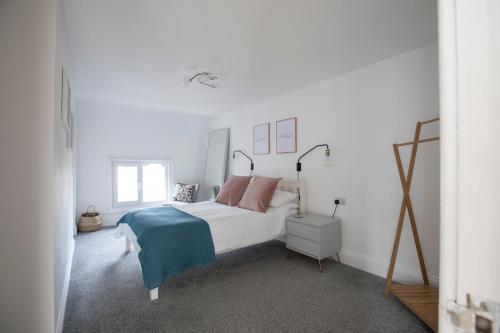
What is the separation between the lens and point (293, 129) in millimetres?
3561

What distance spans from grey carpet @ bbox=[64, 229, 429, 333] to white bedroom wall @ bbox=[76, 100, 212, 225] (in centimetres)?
180

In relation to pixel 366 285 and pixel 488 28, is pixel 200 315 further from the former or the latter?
pixel 488 28

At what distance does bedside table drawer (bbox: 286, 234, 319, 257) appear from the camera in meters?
2.71

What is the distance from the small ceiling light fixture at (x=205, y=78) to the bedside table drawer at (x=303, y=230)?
6.92 ft

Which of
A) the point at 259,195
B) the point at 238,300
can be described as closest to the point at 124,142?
the point at 259,195

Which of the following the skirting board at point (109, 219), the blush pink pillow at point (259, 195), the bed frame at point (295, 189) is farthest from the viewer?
the skirting board at point (109, 219)

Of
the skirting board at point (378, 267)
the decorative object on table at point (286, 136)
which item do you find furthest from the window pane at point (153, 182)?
the skirting board at point (378, 267)

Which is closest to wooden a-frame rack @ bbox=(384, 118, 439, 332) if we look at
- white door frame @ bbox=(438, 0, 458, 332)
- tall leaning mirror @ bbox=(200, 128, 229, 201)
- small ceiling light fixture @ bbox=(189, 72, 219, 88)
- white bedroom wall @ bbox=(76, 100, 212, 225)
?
white door frame @ bbox=(438, 0, 458, 332)

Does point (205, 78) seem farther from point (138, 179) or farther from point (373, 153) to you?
point (138, 179)

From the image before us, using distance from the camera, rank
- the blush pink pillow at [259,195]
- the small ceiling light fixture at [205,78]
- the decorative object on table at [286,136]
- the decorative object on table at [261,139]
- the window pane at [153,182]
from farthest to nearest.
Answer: the window pane at [153,182]
the decorative object on table at [261,139]
the decorative object on table at [286,136]
the blush pink pillow at [259,195]
the small ceiling light fixture at [205,78]

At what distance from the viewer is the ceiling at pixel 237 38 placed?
5.67 feet

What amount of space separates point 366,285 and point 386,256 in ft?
1.33

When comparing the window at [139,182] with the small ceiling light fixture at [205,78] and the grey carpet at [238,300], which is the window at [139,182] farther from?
the small ceiling light fixture at [205,78]

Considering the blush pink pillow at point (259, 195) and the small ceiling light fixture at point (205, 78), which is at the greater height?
the small ceiling light fixture at point (205, 78)
